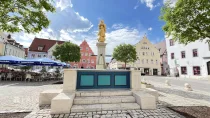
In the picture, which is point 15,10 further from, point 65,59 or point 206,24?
point 65,59

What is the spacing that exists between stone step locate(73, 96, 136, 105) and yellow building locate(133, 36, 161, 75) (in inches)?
1464

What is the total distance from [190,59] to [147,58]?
15952mm

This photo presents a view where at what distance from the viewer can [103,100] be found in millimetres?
5496

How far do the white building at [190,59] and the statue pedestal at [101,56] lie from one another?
81.6 ft

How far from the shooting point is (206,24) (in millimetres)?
5102

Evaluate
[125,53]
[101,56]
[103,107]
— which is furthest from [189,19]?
[125,53]

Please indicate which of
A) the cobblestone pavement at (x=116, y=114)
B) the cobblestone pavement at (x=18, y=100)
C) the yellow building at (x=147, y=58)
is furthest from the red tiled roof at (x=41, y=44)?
the cobblestone pavement at (x=116, y=114)

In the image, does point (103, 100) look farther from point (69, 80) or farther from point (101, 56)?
point (101, 56)

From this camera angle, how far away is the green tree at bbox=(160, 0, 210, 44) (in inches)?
197

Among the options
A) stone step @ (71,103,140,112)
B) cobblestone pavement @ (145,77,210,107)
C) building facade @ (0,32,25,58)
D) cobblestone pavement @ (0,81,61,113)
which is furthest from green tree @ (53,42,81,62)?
building facade @ (0,32,25,58)

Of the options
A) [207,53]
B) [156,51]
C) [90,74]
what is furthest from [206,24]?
[156,51]

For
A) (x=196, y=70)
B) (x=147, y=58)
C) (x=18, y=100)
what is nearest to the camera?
(x=18, y=100)

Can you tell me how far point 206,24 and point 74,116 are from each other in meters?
6.67

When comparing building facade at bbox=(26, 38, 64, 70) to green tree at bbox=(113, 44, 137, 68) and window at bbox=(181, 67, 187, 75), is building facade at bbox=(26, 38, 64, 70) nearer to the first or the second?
green tree at bbox=(113, 44, 137, 68)
